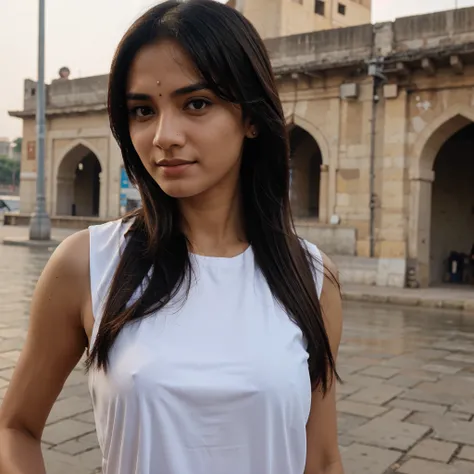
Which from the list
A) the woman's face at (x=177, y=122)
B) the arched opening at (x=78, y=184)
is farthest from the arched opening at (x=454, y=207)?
the woman's face at (x=177, y=122)

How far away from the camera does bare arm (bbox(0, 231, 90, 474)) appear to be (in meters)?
1.30

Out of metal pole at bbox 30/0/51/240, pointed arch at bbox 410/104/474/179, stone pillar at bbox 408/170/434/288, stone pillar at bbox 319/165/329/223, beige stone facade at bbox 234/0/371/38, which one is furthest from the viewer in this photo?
beige stone facade at bbox 234/0/371/38

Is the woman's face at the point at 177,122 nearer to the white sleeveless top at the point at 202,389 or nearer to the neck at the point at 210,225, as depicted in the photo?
the neck at the point at 210,225

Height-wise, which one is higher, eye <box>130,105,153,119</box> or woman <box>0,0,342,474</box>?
eye <box>130,105,153,119</box>

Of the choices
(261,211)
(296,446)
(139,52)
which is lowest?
(296,446)

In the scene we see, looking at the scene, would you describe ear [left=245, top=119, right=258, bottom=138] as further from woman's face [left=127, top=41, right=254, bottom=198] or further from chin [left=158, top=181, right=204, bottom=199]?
chin [left=158, top=181, right=204, bottom=199]

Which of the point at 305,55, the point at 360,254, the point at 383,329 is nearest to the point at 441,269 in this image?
Answer: the point at 360,254

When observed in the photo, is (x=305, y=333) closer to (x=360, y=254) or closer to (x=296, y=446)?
(x=296, y=446)

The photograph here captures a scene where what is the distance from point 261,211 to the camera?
161 centimetres

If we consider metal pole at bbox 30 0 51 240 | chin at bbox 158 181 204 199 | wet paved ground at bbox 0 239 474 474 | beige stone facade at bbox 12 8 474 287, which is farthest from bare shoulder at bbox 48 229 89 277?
metal pole at bbox 30 0 51 240

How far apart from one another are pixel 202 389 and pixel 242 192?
0.58 m

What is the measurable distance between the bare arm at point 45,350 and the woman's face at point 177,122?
24cm

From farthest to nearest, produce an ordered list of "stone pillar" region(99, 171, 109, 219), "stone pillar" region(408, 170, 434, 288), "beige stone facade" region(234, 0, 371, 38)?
"beige stone facade" region(234, 0, 371, 38)
"stone pillar" region(99, 171, 109, 219)
"stone pillar" region(408, 170, 434, 288)

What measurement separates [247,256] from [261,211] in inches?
6.2
